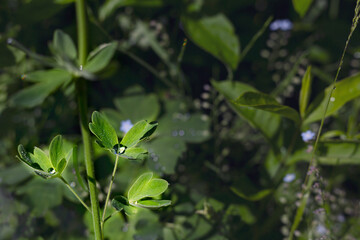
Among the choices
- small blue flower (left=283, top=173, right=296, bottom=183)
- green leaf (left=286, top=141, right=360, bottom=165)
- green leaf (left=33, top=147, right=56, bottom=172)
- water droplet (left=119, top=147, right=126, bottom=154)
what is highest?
water droplet (left=119, top=147, right=126, bottom=154)

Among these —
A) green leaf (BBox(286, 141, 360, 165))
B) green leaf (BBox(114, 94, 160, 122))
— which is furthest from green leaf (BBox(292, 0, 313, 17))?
green leaf (BBox(114, 94, 160, 122))

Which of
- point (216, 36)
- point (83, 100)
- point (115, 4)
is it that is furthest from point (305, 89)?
point (115, 4)

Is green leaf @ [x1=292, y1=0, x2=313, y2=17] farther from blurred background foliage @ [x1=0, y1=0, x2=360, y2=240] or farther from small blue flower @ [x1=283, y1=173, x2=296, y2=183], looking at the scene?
small blue flower @ [x1=283, y1=173, x2=296, y2=183]

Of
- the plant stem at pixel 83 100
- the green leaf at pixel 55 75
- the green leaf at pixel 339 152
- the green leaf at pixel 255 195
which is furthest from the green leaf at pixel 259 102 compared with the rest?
the green leaf at pixel 55 75

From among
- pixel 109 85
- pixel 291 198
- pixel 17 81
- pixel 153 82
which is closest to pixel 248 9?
pixel 153 82

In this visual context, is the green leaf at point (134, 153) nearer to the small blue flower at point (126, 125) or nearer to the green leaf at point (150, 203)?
the green leaf at point (150, 203)

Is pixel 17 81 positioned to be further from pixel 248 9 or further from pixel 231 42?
pixel 248 9

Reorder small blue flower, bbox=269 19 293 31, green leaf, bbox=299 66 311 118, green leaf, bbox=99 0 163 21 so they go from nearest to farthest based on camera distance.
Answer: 1. green leaf, bbox=299 66 311 118
2. green leaf, bbox=99 0 163 21
3. small blue flower, bbox=269 19 293 31
